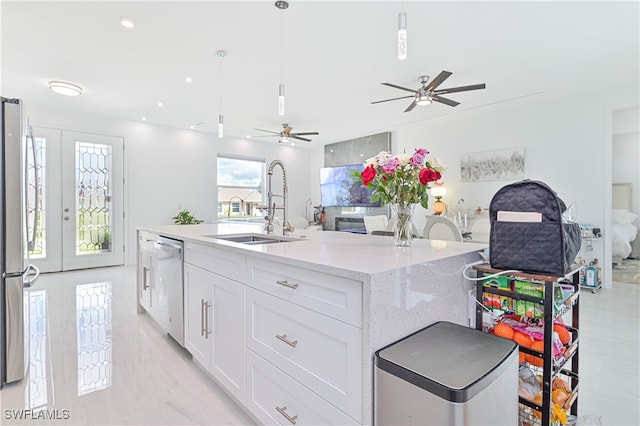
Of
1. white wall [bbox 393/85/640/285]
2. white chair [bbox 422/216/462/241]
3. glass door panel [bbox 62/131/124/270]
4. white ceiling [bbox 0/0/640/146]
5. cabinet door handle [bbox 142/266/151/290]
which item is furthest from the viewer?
glass door panel [bbox 62/131/124/270]

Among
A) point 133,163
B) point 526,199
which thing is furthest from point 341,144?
point 526,199

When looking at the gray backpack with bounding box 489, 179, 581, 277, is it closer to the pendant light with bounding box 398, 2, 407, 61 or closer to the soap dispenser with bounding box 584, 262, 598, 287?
the pendant light with bounding box 398, 2, 407, 61

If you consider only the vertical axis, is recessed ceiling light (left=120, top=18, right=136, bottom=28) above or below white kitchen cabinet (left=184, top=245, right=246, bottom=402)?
above

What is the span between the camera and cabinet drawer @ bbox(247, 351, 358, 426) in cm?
115

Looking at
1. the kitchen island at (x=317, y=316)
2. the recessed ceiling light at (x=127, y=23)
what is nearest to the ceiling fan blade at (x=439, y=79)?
the kitchen island at (x=317, y=316)

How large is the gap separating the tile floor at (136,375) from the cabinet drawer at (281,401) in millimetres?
230

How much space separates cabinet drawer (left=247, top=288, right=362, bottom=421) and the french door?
5372mm

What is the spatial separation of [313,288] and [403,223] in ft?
2.25

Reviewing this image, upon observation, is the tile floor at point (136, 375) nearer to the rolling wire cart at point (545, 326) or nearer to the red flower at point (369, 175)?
the rolling wire cart at point (545, 326)

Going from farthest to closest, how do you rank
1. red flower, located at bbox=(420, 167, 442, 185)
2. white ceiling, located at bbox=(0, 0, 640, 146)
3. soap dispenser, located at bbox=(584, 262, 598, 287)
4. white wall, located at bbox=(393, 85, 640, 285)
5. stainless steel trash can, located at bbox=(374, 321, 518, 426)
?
1. white wall, located at bbox=(393, 85, 640, 285)
2. soap dispenser, located at bbox=(584, 262, 598, 287)
3. white ceiling, located at bbox=(0, 0, 640, 146)
4. red flower, located at bbox=(420, 167, 442, 185)
5. stainless steel trash can, located at bbox=(374, 321, 518, 426)

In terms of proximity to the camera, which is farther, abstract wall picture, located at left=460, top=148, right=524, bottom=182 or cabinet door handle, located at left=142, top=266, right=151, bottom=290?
abstract wall picture, located at left=460, top=148, right=524, bottom=182

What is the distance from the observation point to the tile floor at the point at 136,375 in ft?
5.38

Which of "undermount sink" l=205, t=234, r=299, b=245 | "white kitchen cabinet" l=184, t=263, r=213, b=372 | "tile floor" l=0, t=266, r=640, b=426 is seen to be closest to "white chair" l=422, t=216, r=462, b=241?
"tile floor" l=0, t=266, r=640, b=426

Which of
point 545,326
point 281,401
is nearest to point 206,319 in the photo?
point 281,401
